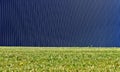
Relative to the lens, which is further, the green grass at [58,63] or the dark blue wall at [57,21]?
the dark blue wall at [57,21]

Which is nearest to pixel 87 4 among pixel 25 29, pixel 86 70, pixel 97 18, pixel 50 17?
pixel 97 18

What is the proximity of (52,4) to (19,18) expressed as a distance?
282 inches

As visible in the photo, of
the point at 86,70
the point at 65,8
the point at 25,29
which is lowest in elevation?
the point at 86,70

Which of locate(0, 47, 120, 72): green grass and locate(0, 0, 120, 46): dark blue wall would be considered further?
locate(0, 0, 120, 46): dark blue wall

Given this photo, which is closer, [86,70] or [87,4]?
[86,70]

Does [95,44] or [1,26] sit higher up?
[1,26]

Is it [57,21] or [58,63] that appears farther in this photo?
[57,21]

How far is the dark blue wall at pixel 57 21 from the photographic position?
57500 mm

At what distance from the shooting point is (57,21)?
189 ft

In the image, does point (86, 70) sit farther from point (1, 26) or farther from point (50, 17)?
point (1, 26)

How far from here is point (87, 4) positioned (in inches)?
2293

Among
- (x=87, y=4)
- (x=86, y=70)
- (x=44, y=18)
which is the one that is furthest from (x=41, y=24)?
(x=86, y=70)

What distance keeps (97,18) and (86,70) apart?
50693 millimetres

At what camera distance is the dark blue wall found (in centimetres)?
5750
